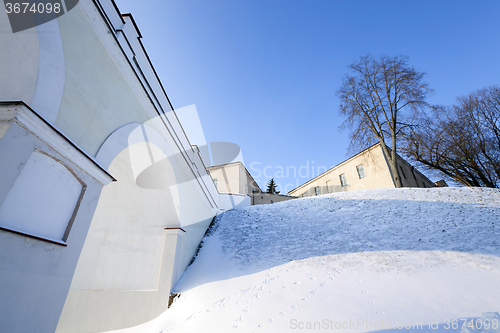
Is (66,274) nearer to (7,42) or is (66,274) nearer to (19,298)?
(19,298)

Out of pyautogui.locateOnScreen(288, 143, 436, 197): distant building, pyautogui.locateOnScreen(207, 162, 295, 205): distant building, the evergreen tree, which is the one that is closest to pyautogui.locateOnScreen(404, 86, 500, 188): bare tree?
pyautogui.locateOnScreen(288, 143, 436, 197): distant building

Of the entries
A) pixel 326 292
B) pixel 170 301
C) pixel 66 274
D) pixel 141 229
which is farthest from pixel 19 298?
pixel 326 292

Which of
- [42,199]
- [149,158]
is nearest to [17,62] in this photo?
[42,199]

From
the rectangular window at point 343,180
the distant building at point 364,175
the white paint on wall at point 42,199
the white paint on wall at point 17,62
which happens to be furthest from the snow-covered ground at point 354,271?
the rectangular window at point 343,180

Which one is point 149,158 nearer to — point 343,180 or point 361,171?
point 361,171

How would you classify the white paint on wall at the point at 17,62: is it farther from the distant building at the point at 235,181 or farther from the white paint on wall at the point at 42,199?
the distant building at the point at 235,181

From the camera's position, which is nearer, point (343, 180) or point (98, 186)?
point (98, 186)

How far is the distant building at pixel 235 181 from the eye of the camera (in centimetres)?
2219

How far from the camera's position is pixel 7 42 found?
2576 millimetres

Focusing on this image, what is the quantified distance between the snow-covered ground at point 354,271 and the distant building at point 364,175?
8377 millimetres

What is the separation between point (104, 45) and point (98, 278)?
15.2 feet

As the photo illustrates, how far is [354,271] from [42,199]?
21.9 ft

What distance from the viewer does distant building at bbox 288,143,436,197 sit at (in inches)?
750

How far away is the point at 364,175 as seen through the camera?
20969 millimetres
